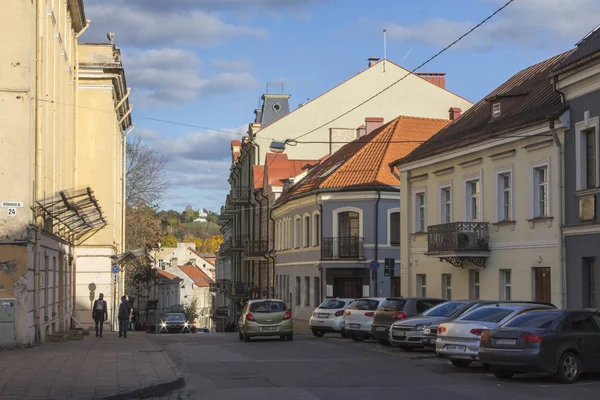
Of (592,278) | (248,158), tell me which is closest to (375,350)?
(592,278)

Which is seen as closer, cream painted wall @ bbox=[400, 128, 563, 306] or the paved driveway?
the paved driveway

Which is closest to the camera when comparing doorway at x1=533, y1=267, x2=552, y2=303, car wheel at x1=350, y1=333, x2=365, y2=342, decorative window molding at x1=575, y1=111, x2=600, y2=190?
decorative window molding at x1=575, y1=111, x2=600, y2=190

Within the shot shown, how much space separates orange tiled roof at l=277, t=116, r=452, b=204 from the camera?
46625 millimetres

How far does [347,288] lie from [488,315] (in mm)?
26971

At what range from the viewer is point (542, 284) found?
27344 millimetres

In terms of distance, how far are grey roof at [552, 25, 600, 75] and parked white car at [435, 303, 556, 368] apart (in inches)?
277

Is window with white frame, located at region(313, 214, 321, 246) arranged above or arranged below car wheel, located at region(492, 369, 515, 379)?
above

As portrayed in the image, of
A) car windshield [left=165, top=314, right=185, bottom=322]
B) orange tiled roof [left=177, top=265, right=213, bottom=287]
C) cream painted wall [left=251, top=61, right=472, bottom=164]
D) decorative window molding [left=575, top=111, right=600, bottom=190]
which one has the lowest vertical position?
car windshield [left=165, top=314, right=185, bottom=322]

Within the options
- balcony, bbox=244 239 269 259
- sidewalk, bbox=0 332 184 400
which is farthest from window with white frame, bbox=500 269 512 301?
balcony, bbox=244 239 269 259

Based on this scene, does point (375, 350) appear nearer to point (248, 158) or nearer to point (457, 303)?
point (457, 303)

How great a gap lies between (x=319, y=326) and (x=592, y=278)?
42.8ft

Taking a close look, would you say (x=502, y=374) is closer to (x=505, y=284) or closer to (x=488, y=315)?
(x=488, y=315)

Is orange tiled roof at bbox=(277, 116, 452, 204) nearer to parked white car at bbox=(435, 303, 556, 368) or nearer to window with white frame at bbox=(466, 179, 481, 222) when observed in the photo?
window with white frame at bbox=(466, 179, 481, 222)

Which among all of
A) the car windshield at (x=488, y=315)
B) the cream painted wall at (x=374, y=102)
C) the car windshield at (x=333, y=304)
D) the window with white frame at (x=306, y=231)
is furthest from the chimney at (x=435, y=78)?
the car windshield at (x=488, y=315)
